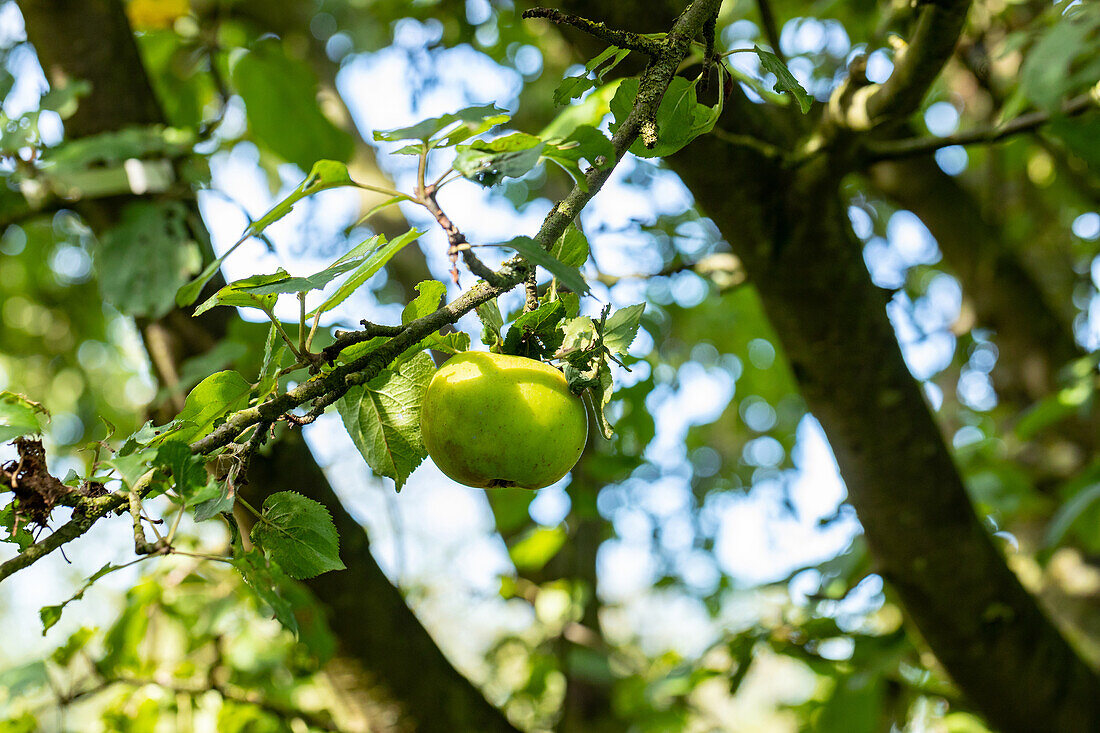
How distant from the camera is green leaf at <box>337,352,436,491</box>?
0.70 meters

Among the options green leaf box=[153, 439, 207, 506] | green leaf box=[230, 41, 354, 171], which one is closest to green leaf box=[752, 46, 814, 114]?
green leaf box=[153, 439, 207, 506]

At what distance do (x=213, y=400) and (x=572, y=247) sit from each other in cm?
33

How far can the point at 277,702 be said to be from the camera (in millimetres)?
1646

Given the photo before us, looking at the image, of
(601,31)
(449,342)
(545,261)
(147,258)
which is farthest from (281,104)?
(545,261)

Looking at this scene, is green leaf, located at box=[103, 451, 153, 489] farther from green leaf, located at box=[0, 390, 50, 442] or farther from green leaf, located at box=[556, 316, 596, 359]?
green leaf, located at box=[556, 316, 596, 359]

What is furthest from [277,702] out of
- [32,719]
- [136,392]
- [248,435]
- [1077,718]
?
[136,392]

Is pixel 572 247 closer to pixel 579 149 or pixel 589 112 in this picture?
pixel 579 149

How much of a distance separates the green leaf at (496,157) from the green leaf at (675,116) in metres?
0.15

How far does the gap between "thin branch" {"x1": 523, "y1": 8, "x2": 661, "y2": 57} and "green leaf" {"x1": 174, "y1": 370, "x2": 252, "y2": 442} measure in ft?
1.22

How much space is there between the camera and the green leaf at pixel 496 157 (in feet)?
1.77

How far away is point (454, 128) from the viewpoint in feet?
2.03

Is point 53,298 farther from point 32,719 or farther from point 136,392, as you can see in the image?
point 32,719

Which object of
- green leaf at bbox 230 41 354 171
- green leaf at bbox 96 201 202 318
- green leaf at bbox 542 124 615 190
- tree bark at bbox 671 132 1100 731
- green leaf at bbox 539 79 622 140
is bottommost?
tree bark at bbox 671 132 1100 731

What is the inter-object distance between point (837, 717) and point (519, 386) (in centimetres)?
159
